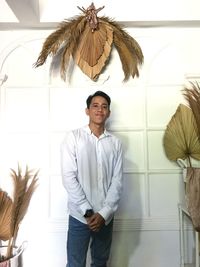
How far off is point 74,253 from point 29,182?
2.27 ft

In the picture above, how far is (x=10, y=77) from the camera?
2326 millimetres

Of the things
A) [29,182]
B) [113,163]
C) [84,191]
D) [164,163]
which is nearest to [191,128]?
[164,163]

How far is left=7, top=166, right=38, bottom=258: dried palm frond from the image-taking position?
213cm

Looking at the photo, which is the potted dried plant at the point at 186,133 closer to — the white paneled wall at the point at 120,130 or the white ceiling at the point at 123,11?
the white paneled wall at the point at 120,130

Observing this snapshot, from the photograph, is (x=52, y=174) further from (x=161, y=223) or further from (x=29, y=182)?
(x=161, y=223)

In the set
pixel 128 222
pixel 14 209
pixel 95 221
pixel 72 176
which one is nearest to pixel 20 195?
pixel 14 209

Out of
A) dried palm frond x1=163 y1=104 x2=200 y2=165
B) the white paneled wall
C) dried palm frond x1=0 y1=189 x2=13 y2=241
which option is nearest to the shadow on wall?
the white paneled wall

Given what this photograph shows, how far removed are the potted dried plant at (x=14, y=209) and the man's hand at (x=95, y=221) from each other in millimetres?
651

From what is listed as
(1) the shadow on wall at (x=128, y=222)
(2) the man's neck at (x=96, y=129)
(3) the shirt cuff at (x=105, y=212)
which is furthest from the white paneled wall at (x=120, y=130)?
(3) the shirt cuff at (x=105, y=212)

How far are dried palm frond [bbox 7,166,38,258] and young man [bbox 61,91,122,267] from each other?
1.56ft

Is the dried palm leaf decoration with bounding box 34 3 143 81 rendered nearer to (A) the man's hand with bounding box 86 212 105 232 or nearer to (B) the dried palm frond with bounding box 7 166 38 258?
(B) the dried palm frond with bounding box 7 166 38 258

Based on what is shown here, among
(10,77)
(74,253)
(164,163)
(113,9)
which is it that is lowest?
(74,253)

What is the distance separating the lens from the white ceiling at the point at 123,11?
7.23ft

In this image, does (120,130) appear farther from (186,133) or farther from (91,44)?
(91,44)
